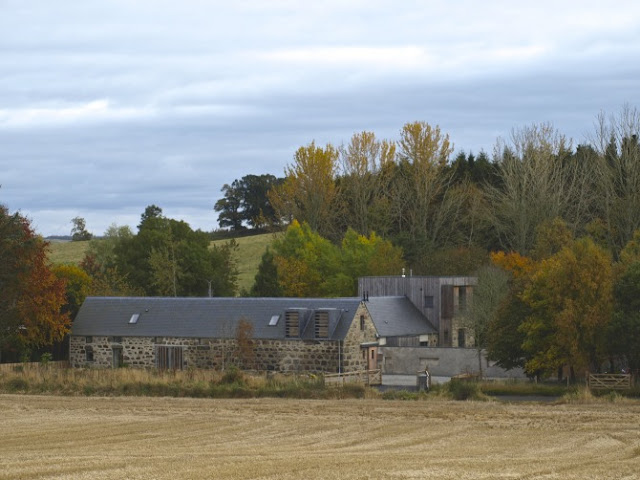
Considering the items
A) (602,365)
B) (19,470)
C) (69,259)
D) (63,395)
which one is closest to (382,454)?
(19,470)

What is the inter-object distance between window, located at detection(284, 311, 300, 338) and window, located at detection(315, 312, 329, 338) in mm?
909

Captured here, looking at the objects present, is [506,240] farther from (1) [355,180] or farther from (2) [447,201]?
(1) [355,180]

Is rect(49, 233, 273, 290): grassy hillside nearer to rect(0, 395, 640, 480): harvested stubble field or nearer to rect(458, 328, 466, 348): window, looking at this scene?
rect(458, 328, 466, 348): window

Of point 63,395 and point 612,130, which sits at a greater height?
point 612,130

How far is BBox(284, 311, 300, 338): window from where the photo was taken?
52844mm

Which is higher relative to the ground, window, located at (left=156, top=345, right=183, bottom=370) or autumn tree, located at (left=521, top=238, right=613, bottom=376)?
autumn tree, located at (left=521, top=238, right=613, bottom=376)

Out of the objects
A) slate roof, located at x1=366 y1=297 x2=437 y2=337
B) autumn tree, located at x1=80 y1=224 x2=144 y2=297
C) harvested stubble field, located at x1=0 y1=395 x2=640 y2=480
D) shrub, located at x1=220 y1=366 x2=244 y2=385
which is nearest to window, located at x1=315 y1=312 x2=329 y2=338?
slate roof, located at x1=366 y1=297 x2=437 y2=337

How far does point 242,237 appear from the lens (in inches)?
4968

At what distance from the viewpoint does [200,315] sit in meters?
56.2

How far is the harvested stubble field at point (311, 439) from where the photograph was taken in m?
23.3

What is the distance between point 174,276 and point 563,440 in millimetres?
53984

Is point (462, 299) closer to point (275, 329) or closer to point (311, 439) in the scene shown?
point (275, 329)

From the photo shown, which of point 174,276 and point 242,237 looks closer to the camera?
point 174,276

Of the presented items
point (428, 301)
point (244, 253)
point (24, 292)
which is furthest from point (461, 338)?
point (244, 253)
